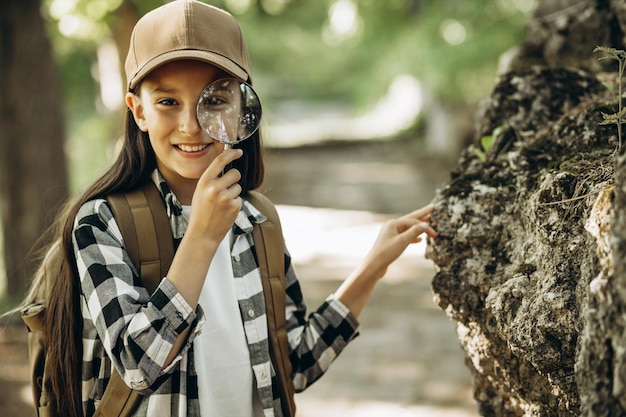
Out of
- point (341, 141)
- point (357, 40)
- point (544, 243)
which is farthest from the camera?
point (341, 141)

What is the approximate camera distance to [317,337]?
2.29m

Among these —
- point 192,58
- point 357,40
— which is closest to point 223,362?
point 192,58

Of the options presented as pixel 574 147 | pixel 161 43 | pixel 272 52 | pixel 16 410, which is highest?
pixel 272 52

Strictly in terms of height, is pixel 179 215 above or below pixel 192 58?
below

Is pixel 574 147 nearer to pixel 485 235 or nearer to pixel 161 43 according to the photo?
pixel 485 235

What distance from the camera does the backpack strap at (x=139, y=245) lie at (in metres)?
1.93

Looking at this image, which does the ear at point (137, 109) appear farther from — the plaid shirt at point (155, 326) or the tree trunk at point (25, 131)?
the tree trunk at point (25, 131)

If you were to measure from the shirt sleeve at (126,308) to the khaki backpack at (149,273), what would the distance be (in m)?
0.05

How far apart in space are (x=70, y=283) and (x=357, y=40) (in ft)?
38.7

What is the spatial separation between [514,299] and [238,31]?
1064 millimetres

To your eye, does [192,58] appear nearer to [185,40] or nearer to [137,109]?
[185,40]

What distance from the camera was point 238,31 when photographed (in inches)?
82.6

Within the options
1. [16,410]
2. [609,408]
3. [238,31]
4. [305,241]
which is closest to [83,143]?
[305,241]

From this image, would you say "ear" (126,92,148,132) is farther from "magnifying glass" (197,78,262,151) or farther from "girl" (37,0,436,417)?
"magnifying glass" (197,78,262,151)
